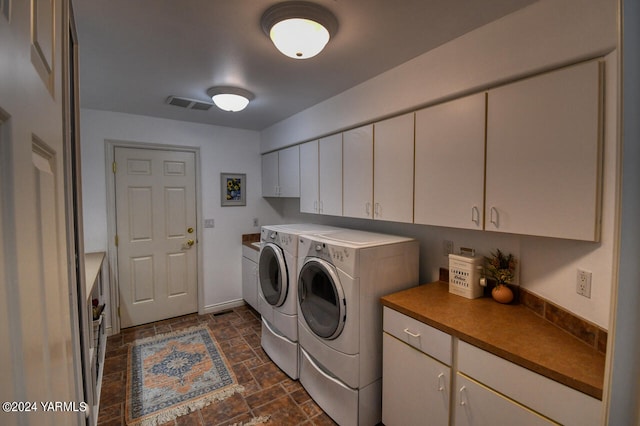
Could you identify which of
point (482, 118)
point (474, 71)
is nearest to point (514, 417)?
point (482, 118)

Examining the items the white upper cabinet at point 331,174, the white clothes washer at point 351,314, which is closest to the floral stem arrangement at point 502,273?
the white clothes washer at point 351,314

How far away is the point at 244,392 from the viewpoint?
2227 millimetres

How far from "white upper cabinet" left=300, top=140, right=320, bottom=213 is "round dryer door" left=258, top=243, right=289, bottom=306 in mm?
613

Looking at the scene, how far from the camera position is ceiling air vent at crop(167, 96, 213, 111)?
2.60 m

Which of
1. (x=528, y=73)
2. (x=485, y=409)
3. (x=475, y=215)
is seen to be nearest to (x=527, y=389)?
(x=485, y=409)

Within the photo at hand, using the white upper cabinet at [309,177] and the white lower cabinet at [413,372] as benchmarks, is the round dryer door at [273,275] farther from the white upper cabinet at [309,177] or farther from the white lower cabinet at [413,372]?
the white lower cabinet at [413,372]

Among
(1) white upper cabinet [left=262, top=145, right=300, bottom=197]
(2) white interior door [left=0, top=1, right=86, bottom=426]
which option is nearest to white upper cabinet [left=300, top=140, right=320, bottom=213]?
(1) white upper cabinet [left=262, top=145, right=300, bottom=197]

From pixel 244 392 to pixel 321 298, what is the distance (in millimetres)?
973

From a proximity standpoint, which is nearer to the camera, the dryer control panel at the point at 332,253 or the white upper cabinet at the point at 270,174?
the dryer control panel at the point at 332,253

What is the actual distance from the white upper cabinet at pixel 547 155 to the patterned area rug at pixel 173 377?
2314 millimetres

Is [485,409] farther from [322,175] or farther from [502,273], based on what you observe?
[322,175]

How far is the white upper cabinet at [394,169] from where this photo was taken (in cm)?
197

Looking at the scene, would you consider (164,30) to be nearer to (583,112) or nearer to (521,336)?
(583,112)

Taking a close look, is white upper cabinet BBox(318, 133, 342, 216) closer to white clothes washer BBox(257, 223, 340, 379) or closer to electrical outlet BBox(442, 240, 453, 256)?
white clothes washer BBox(257, 223, 340, 379)
